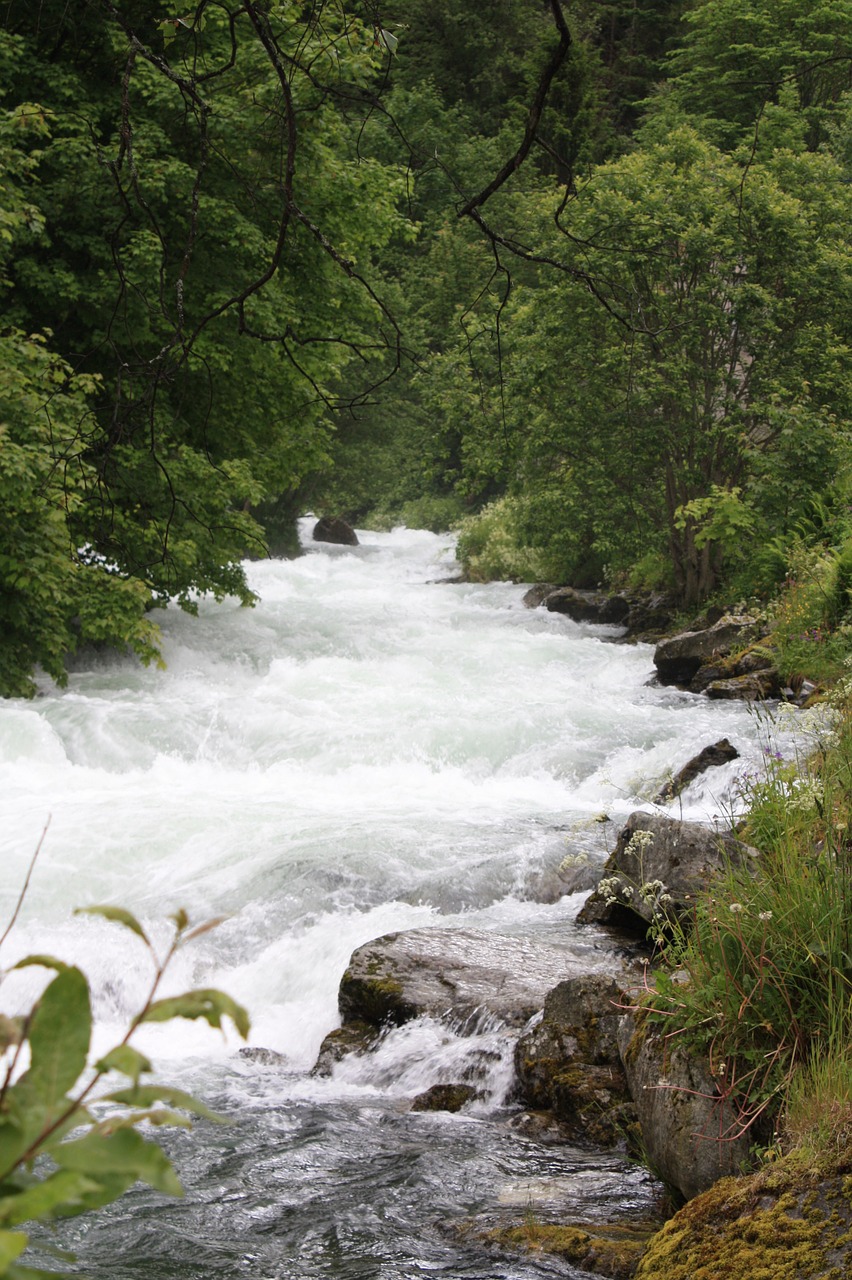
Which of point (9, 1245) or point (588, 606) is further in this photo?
point (588, 606)

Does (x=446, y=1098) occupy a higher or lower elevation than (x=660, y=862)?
lower

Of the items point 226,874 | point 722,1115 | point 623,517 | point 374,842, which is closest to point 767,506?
point 623,517

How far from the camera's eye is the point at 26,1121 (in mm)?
599

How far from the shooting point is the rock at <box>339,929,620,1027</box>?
5797mm

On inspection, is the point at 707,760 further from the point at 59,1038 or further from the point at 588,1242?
the point at 59,1038

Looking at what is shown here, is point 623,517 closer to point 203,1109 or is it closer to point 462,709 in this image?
point 462,709

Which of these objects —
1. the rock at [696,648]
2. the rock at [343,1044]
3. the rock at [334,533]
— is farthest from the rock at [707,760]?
the rock at [334,533]

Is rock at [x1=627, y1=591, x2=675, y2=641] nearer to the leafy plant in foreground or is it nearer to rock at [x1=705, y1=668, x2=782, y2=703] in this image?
rock at [x1=705, y1=668, x2=782, y2=703]

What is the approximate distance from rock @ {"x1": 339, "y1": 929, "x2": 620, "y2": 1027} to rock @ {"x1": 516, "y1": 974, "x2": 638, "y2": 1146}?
37cm

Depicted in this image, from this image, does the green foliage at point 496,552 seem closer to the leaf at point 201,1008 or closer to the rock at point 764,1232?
the rock at point 764,1232

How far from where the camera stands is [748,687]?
12.8m

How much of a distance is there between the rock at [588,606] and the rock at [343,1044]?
14.5 metres

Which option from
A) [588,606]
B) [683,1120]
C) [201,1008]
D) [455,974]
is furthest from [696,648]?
[201,1008]

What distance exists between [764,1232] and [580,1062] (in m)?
2.35
